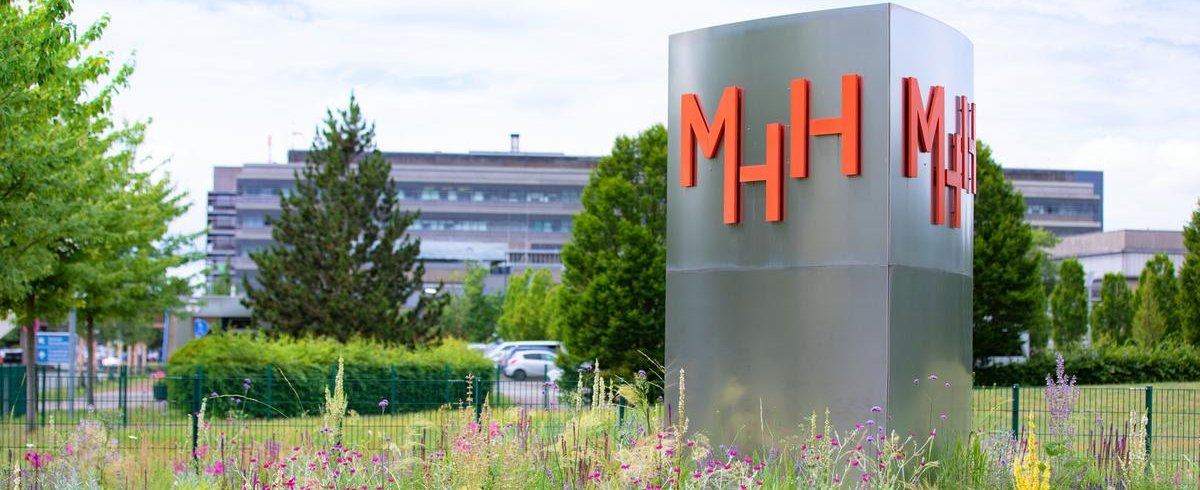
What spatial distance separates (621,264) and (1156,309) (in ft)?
72.0

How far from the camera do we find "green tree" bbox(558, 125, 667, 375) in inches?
1147

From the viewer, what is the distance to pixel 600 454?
738 centimetres

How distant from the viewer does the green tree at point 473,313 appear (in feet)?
217

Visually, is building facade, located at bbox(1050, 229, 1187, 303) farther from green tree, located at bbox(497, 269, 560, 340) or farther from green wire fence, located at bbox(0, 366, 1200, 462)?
green wire fence, located at bbox(0, 366, 1200, 462)

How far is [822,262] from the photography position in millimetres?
9852

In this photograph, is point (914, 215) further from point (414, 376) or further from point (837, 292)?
point (414, 376)

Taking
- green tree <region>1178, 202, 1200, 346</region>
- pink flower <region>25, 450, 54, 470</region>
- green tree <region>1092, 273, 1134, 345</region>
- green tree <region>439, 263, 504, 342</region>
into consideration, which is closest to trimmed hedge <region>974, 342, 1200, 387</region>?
green tree <region>1178, 202, 1200, 346</region>

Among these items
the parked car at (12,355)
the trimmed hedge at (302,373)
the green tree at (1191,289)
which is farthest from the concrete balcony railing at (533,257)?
the trimmed hedge at (302,373)

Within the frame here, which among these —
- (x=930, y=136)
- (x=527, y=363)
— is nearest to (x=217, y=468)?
(x=930, y=136)

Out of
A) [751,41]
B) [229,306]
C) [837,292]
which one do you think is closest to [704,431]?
[837,292]

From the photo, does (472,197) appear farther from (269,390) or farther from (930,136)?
(930,136)

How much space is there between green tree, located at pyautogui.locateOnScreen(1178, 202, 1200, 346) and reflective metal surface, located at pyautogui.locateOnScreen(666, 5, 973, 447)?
98.7 feet

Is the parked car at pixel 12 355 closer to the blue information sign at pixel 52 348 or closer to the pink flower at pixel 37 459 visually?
the blue information sign at pixel 52 348

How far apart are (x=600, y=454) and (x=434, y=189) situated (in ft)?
343
